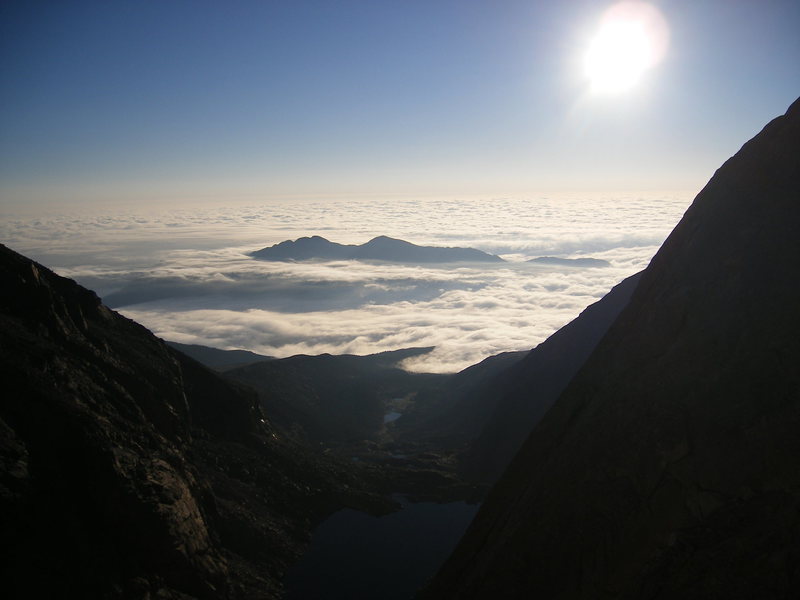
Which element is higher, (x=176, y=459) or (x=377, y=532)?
(x=176, y=459)

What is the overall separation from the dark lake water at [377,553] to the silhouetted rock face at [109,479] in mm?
2125

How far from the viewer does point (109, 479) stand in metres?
27.1

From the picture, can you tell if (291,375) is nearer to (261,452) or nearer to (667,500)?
(261,452)

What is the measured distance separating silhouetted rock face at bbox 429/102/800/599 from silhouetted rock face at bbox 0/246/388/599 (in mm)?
15359

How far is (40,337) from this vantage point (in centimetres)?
3412

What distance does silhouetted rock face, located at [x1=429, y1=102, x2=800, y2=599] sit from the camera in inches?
597

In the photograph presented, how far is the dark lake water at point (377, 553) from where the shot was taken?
4159 centimetres

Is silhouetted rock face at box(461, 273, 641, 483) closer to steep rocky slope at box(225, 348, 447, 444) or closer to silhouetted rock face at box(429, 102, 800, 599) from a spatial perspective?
steep rocky slope at box(225, 348, 447, 444)

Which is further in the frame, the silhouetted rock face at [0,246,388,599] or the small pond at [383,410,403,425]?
the small pond at [383,410,403,425]

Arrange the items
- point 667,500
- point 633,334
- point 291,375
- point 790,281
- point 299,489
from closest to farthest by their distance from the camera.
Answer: point 667,500 < point 790,281 < point 633,334 < point 299,489 < point 291,375

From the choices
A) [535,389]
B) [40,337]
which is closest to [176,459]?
[40,337]

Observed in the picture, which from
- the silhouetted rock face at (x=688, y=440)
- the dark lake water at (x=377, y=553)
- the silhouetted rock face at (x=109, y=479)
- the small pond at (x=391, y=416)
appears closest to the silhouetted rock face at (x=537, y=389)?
the dark lake water at (x=377, y=553)

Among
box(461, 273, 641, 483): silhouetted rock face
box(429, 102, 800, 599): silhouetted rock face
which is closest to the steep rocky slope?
box(461, 273, 641, 483): silhouetted rock face

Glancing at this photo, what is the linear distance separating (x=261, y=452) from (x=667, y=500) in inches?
1983
